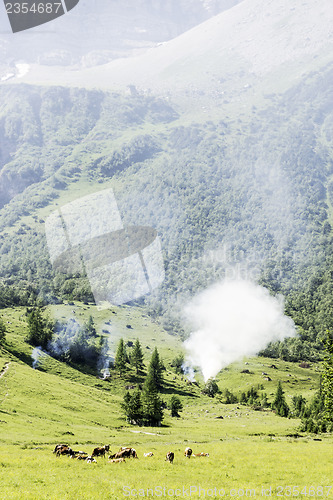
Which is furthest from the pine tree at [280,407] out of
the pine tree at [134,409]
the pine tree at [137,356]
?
the pine tree at [134,409]

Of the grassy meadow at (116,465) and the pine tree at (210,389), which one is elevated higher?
the grassy meadow at (116,465)

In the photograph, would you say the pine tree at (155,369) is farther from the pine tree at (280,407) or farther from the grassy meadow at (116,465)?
the grassy meadow at (116,465)

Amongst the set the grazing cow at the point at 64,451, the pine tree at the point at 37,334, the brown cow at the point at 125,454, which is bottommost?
the pine tree at the point at 37,334

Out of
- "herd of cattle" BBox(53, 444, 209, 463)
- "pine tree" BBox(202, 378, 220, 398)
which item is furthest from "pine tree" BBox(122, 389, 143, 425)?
"pine tree" BBox(202, 378, 220, 398)

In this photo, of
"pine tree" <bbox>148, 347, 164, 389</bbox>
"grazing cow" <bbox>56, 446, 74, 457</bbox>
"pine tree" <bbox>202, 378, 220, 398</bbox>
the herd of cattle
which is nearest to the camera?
Result: the herd of cattle

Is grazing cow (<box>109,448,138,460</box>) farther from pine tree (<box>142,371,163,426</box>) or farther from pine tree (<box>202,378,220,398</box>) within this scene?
pine tree (<box>202,378,220,398</box>)

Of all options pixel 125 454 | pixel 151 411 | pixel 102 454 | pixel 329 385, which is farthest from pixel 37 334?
pixel 125 454

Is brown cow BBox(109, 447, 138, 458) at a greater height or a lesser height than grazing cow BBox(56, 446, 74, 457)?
lesser

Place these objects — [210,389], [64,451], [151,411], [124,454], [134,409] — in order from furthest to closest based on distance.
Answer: [210,389] < [151,411] < [134,409] < [64,451] < [124,454]

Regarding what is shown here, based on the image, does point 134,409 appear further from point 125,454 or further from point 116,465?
point 116,465

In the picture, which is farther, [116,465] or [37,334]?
[37,334]

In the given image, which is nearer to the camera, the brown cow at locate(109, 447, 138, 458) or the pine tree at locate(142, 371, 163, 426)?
the brown cow at locate(109, 447, 138, 458)

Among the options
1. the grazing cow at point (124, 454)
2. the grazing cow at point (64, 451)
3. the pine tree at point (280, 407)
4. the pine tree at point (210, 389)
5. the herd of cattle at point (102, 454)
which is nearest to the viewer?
the herd of cattle at point (102, 454)

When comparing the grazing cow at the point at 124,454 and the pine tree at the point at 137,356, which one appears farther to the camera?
the pine tree at the point at 137,356
